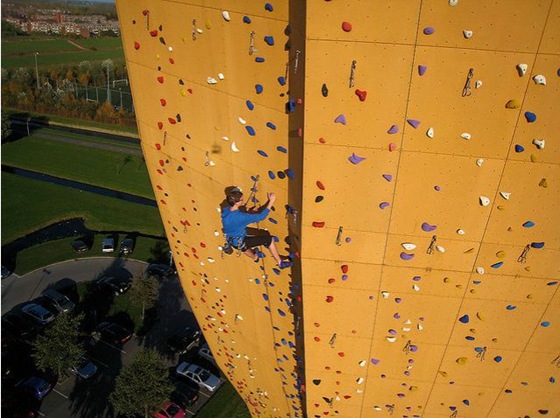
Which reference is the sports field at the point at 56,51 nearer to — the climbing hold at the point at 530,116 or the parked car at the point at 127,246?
the parked car at the point at 127,246

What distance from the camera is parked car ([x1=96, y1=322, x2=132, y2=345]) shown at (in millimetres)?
18705

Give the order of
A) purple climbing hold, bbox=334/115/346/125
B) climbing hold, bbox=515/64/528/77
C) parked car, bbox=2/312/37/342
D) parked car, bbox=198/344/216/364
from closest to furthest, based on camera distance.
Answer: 1. climbing hold, bbox=515/64/528/77
2. purple climbing hold, bbox=334/115/346/125
3. parked car, bbox=198/344/216/364
4. parked car, bbox=2/312/37/342

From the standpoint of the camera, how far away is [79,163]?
37438mm

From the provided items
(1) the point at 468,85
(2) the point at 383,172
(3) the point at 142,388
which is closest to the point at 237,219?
(2) the point at 383,172

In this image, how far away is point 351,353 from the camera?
5.91 m

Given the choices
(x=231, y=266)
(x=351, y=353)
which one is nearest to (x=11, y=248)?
(x=231, y=266)

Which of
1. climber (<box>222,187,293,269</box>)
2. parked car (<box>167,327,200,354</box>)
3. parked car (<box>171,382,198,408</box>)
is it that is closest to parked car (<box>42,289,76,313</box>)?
parked car (<box>167,327,200,354</box>)

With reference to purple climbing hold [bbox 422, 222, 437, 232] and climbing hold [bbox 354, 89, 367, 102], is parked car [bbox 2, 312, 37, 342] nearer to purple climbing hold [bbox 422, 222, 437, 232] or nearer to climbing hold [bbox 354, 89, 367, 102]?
purple climbing hold [bbox 422, 222, 437, 232]

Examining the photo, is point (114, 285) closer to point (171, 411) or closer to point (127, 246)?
point (127, 246)

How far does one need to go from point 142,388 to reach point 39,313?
775 cm

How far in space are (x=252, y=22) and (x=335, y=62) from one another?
1124 millimetres

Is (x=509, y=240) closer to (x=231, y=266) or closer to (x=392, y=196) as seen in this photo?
(x=392, y=196)

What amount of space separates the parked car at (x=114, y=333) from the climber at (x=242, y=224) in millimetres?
15002

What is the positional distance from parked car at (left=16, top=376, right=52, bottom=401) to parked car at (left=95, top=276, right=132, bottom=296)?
18.2 feet
